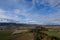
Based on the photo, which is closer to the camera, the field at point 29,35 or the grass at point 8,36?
the field at point 29,35

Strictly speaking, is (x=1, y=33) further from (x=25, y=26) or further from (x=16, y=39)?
(x=25, y=26)

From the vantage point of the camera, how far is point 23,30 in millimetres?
3332

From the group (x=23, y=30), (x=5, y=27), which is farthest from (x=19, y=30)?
(x=5, y=27)

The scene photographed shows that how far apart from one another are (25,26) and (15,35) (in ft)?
1.16

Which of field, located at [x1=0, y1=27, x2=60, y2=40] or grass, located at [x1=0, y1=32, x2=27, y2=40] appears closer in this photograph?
field, located at [x1=0, y1=27, x2=60, y2=40]

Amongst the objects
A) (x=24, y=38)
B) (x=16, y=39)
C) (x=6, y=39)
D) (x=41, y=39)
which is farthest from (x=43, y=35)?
(x=6, y=39)

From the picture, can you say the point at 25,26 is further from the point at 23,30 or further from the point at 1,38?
the point at 1,38

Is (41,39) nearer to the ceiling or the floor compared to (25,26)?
nearer to the floor

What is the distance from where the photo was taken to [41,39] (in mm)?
3062

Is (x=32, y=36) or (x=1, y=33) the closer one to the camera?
(x=32, y=36)

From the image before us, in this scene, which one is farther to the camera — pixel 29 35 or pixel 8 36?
pixel 8 36

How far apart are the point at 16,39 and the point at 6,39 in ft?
0.92

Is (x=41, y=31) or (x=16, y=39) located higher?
(x=41, y=31)

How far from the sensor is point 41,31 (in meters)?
3.08
